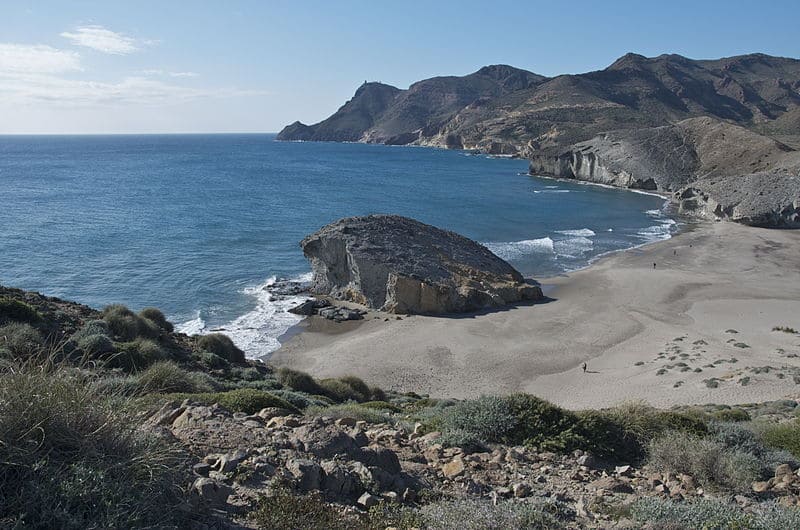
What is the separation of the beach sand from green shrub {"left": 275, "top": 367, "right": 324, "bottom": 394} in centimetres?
699

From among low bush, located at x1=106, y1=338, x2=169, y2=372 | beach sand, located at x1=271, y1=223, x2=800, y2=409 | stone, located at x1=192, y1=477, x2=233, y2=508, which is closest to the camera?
stone, located at x1=192, y1=477, x2=233, y2=508

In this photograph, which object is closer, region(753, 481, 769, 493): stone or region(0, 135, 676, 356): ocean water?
region(753, 481, 769, 493): stone

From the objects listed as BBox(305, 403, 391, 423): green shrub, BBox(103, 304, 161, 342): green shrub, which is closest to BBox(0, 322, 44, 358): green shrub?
BBox(103, 304, 161, 342): green shrub

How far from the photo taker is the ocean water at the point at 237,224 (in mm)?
35938

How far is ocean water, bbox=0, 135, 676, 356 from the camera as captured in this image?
3594cm

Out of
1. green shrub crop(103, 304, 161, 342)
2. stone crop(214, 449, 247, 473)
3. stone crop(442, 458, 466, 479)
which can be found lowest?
green shrub crop(103, 304, 161, 342)

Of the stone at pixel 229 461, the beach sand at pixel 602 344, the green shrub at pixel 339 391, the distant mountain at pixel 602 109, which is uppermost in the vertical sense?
the distant mountain at pixel 602 109

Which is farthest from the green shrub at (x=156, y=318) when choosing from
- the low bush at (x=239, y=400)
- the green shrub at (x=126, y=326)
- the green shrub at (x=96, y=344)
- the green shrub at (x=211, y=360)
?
the low bush at (x=239, y=400)

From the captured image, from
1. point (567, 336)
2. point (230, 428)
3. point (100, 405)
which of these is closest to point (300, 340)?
point (567, 336)

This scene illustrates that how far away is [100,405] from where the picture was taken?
206 inches

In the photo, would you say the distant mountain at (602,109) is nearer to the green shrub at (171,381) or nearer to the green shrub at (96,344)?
the green shrub at (96,344)

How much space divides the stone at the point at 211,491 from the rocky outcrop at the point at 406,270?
28404 millimetres

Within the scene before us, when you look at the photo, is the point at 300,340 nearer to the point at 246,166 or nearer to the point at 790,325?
the point at 790,325

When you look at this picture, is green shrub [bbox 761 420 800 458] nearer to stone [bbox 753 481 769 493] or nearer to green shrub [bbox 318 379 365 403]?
stone [bbox 753 481 769 493]
